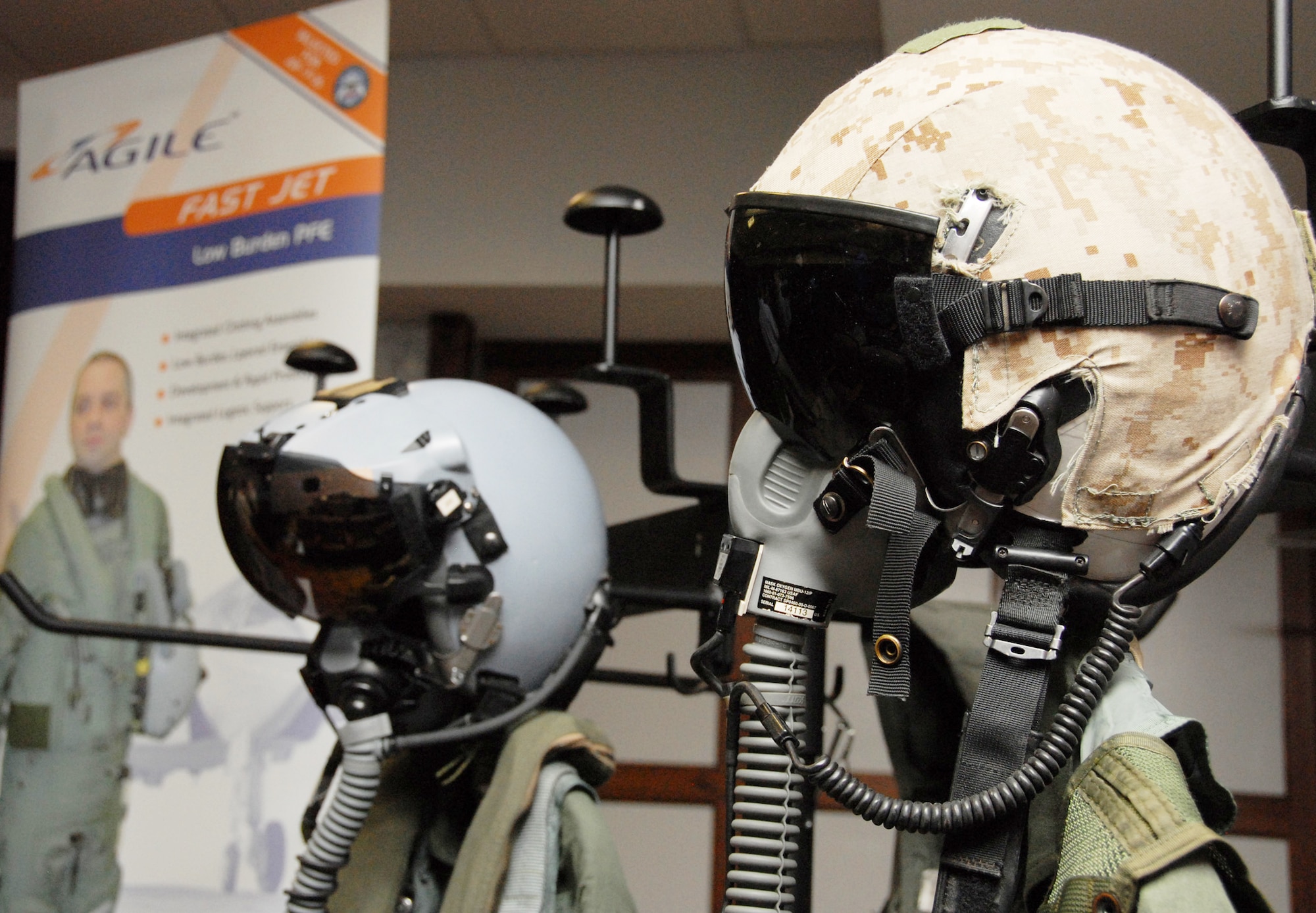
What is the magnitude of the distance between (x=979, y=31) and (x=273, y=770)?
1.52m

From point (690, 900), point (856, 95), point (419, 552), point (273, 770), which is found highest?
point (856, 95)

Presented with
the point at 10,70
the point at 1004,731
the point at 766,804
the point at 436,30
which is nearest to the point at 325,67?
the point at 436,30

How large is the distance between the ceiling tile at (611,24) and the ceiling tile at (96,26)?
0.74m

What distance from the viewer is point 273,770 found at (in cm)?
182

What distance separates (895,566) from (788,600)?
0.11 metres

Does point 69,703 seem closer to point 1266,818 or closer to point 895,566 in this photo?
point 895,566

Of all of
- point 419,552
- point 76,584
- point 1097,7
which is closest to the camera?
point 419,552

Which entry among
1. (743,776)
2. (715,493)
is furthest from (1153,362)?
(715,493)

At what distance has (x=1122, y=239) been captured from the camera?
0.70 meters

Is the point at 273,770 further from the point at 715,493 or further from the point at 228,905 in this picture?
the point at 715,493

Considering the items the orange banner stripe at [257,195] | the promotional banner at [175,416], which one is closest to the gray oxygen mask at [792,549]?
the promotional banner at [175,416]

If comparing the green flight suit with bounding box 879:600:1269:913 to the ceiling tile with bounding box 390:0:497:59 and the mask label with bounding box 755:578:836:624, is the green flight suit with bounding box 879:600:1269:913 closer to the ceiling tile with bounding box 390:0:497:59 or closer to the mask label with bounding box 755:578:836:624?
the mask label with bounding box 755:578:836:624

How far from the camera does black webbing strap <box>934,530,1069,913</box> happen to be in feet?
2.35

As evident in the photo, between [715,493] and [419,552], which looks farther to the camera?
[715,493]
